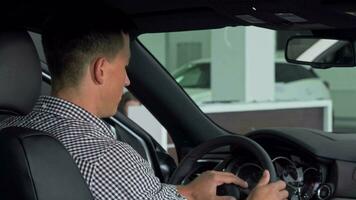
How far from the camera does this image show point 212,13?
3.54 m

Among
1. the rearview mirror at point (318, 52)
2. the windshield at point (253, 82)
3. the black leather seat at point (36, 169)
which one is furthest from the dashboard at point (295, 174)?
the windshield at point (253, 82)

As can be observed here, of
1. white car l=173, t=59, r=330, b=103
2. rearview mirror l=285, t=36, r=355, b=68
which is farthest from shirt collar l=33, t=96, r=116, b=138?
white car l=173, t=59, r=330, b=103

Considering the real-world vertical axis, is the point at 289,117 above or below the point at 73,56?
Answer: below

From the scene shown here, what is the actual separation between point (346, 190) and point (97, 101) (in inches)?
52.2

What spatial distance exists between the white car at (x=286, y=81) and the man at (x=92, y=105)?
398 inches

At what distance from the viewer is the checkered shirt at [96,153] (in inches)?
97.2

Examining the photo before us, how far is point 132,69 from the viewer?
4203 millimetres

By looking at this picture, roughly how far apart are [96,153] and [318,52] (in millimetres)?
1763

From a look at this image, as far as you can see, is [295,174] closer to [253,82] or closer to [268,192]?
[268,192]

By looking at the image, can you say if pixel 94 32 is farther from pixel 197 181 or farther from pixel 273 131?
pixel 273 131

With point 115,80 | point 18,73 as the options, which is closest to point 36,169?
point 115,80

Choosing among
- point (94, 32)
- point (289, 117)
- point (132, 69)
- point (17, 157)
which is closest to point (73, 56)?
point (94, 32)

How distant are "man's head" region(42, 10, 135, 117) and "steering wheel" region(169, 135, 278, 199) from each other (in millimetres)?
672

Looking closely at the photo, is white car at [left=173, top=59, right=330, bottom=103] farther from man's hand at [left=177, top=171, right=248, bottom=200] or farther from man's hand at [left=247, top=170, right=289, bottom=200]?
man's hand at [left=247, top=170, right=289, bottom=200]
